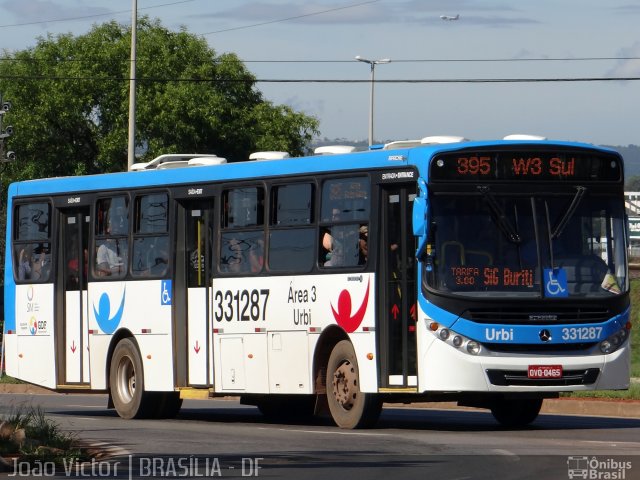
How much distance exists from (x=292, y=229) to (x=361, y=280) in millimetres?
1541

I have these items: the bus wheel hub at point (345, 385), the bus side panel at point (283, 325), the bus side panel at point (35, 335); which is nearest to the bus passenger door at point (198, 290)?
the bus side panel at point (283, 325)

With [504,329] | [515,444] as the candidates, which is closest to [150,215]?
[504,329]

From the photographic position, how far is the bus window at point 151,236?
2083 centimetres

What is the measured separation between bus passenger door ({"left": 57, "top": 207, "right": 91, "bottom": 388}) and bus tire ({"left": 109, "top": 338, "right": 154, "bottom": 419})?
24.5 inches

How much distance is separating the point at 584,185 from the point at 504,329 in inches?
77.9

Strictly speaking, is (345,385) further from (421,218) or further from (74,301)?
(74,301)

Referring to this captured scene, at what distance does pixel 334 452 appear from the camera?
47.2ft

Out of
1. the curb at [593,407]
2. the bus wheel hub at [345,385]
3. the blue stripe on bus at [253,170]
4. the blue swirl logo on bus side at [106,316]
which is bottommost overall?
the curb at [593,407]

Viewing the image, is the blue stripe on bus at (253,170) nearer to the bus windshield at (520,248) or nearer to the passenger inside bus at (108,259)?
the bus windshield at (520,248)

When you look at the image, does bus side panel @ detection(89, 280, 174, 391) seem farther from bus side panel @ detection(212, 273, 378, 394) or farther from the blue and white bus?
bus side panel @ detection(212, 273, 378, 394)

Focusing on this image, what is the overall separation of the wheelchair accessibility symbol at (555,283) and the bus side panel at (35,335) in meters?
8.56

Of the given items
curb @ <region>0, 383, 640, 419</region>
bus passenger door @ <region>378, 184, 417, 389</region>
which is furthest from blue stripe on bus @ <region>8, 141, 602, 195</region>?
curb @ <region>0, 383, 640, 419</region>

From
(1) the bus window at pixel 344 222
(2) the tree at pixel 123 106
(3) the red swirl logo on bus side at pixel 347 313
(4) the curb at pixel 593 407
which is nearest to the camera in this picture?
(3) the red swirl logo on bus side at pixel 347 313

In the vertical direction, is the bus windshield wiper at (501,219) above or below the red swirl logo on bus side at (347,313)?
above
